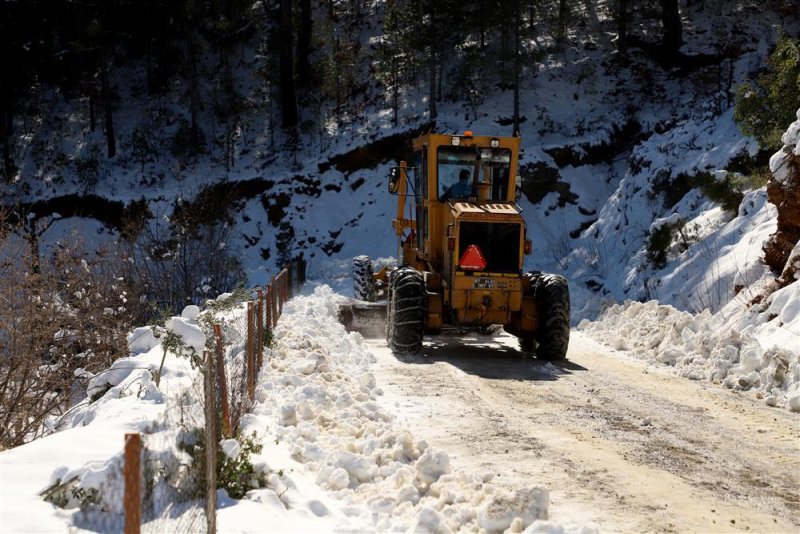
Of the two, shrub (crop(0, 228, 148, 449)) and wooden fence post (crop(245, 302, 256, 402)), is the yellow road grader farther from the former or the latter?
shrub (crop(0, 228, 148, 449))

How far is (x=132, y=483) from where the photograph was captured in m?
3.43

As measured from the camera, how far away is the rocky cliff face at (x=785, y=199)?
12.8 m

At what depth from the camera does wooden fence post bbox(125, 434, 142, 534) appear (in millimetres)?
3393

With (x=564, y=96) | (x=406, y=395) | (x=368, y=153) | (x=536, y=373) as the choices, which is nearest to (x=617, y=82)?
(x=564, y=96)

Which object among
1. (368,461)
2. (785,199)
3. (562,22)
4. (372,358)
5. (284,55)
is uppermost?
(562,22)

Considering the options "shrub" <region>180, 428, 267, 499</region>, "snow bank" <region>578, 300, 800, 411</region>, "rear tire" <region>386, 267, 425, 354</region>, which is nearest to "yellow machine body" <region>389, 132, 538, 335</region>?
"rear tire" <region>386, 267, 425, 354</region>

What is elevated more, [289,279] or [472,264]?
[472,264]

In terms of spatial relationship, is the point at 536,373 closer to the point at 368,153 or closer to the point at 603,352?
the point at 603,352

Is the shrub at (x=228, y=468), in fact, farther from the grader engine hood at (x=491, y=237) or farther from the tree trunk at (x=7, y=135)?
the tree trunk at (x=7, y=135)

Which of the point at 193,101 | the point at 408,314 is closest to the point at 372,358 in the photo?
the point at 408,314

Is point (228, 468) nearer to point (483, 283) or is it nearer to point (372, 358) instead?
point (372, 358)

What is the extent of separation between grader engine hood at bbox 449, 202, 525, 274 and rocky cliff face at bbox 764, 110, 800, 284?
12.9 ft

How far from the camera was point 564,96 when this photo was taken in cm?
3189

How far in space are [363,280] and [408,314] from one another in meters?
5.53
